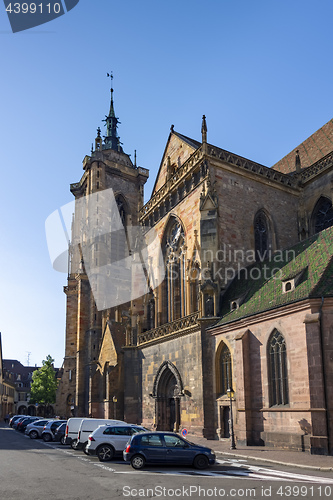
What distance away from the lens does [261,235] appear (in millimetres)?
29672

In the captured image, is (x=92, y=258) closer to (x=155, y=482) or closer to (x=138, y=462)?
(x=138, y=462)

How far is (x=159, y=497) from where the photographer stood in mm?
9633

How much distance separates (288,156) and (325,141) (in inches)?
193

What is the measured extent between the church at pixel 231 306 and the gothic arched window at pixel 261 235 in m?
0.09

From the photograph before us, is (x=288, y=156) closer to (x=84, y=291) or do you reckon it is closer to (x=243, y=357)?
(x=243, y=357)

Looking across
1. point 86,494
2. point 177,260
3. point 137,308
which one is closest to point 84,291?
point 137,308

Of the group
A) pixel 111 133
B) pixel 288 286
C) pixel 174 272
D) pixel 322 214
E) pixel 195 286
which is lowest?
pixel 288 286

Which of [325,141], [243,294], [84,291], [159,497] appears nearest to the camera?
[159,497]

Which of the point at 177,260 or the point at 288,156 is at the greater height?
the point at 288,156

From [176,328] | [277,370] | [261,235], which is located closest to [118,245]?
[261,235]

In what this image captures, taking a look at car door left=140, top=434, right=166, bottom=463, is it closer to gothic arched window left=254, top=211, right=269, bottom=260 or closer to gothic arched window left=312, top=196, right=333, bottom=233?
gothic arched window left=254, top=211, right=269, bottom=260

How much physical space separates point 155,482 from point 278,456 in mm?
6729

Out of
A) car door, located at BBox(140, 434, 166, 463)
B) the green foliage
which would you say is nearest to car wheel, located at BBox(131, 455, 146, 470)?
car door, located at BBox(140, 434, 166, 463)

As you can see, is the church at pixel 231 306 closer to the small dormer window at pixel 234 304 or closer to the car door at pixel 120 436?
the small dormer window at pixel 234 304
